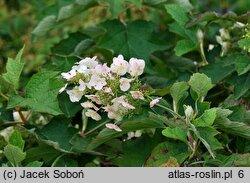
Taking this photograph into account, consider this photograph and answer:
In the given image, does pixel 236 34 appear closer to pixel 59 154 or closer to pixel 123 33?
pixel 123 33

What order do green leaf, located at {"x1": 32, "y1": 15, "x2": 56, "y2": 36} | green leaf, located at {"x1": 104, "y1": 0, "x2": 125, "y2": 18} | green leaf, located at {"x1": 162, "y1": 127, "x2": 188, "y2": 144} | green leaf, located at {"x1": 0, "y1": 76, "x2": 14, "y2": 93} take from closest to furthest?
green leaf, located at {"x1": 162, "y1": 127, "x2": 188, "y2": 144} → green leaf, located at {"x1": 0, "y1": 76, "x2": 14, "y2": 93} → green leaf, located at {"x1": 104, "y1": 0, "x2": 125, "y2": 18} → green leaf, located at {"x1": 32, "y1": 15, "x2": 56, "y2": 36}

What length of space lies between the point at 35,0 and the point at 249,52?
1776 millimetres

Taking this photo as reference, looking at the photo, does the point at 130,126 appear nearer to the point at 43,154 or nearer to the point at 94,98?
the point at 94,98

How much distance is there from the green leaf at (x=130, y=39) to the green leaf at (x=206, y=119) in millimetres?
616

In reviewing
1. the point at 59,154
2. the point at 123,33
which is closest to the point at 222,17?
the point at 123,33

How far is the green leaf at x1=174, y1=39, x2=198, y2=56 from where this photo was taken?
1.79 m

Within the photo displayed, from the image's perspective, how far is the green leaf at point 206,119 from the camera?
1356mm

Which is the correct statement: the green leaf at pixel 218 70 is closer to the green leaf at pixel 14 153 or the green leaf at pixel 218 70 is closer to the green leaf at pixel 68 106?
the green leaf at pixel 68 106

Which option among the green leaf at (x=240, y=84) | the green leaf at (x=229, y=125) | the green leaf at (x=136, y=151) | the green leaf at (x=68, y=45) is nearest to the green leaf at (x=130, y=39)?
the green leaf at (x=68, y=45)

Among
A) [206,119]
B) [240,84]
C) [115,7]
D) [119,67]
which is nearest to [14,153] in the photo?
[119,67]

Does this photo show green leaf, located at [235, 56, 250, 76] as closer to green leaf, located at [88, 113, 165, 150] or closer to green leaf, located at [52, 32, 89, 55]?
green leaf, located at [88, 113, 165, 150]

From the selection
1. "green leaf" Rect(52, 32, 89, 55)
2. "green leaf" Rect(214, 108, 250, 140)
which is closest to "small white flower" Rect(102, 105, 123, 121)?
"green leaf" Rect(214, 108, 250, 140)

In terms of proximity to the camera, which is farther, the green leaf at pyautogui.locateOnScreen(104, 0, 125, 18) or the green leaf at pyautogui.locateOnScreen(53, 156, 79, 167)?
the green leaf at pyautogui.locateOnScreen(104, 0, 125, 18)

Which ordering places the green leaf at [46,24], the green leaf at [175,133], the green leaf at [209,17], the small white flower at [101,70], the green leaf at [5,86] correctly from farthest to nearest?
the green leaf at [46,24] → the green leaf at [209,17] → the green leaf at [5,86] → the small white flower at [101,70] → the green leaf at [175,133]
